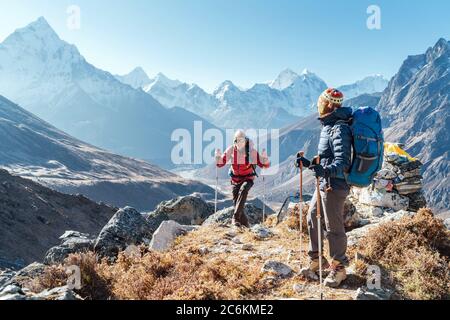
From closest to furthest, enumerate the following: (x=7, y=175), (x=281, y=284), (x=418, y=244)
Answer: (x=281, y=284), (x=418, y=244), (x=7, y=175)

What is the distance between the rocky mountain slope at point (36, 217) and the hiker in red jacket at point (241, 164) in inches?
1087

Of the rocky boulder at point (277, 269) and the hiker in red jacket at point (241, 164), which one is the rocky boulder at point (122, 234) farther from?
the rocky boulder at point (277, 269)

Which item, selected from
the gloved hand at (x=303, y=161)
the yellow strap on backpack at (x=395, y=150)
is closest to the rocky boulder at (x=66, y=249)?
the gloved hand at (x=303, y=161)

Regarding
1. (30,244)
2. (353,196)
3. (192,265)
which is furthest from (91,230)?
(192,265)

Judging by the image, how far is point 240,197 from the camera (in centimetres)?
1362

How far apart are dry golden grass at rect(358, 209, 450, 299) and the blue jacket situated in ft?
7.30

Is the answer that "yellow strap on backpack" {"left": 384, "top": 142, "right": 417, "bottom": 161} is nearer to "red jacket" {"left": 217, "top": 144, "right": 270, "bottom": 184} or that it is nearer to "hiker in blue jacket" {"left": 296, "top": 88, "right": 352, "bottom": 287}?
"red jacket" {"left": 217, "top": 144, "right": 270, "bottom": 184}

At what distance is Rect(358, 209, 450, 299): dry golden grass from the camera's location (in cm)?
790

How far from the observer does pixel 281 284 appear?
8.26 metres

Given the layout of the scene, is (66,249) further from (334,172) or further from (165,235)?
(334,172)

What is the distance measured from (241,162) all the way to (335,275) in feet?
20.6
